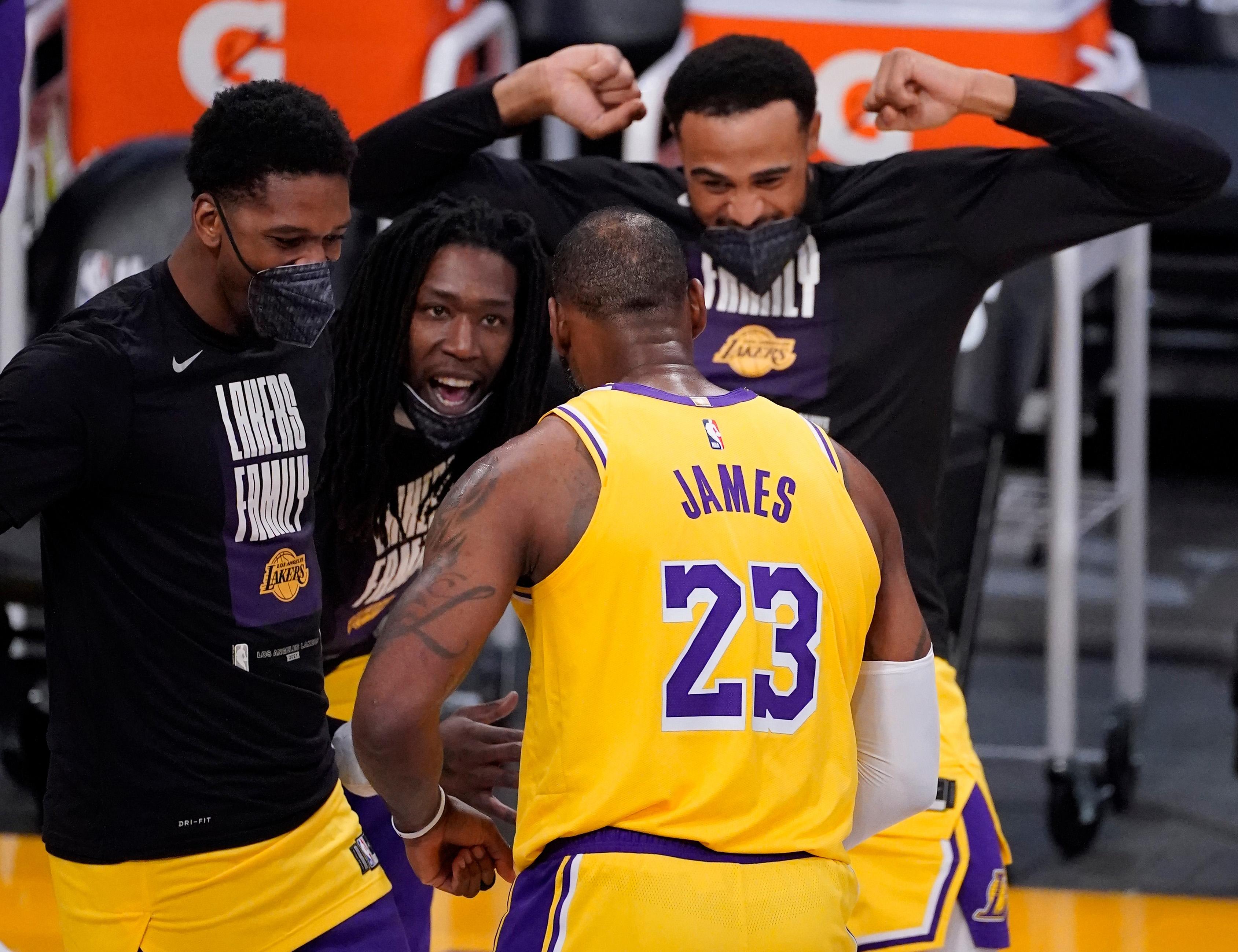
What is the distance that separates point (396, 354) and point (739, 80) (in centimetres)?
84

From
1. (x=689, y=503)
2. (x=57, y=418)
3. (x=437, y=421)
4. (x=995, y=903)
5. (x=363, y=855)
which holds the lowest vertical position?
(x=995, y=903)

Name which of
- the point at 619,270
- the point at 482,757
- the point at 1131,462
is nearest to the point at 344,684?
the point at 482,757

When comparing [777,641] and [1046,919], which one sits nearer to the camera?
[777,641]

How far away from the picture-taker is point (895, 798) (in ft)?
8.29

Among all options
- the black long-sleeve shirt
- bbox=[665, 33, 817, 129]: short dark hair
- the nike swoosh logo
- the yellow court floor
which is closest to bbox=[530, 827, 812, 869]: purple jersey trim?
the nike swoosh logo

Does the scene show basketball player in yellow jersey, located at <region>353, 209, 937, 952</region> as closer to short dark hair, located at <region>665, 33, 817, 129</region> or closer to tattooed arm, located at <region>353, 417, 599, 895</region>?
tattooed arm, located at <region>353, 417, 599, 895</region>

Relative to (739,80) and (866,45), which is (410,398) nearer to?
(739,80)

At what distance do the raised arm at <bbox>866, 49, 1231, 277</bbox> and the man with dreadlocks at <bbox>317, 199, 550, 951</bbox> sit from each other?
31.9 inches

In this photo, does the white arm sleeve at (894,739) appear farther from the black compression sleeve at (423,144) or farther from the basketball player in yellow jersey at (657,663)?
the black compression sleeve at (423,144)

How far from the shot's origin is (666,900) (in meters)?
2.13

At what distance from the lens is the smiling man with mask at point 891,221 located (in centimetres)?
325

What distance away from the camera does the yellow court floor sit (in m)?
4.44

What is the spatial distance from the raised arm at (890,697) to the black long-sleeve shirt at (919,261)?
2.39 feet

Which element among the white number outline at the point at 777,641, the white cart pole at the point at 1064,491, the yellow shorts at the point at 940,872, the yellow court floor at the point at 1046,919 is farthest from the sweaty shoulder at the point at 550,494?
the white cart pole at the point at 1064,491
